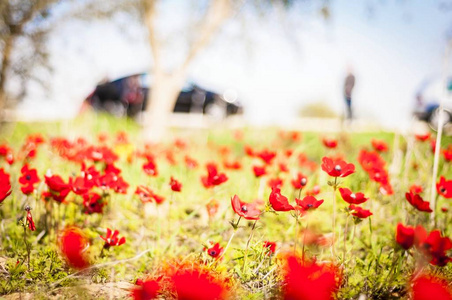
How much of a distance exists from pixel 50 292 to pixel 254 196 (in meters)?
1.52

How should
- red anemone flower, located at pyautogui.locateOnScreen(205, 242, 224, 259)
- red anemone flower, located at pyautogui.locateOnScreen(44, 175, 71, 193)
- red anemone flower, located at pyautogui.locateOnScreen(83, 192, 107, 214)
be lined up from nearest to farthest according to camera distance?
red anemone flower, located at pyautogui.locateOnScreen(205, 242, 224, 259) < red anemone flower, located at pyautogui.locateOnScreen(44, 175, 71, 193) < red anemone flower, located at pyautogui.locateOnScreen(83, 192, 107, 214)

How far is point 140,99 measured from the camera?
7.47 meters

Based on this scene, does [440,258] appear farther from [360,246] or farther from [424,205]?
[360,246]

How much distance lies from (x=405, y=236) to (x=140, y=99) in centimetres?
699

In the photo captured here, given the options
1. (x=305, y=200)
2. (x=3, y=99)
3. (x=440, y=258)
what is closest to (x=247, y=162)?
(x=305, y=200)

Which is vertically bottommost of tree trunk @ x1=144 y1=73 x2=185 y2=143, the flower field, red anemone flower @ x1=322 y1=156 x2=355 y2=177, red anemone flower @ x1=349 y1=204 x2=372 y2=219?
the flower field

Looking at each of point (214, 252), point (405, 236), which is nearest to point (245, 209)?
point (214, 252)

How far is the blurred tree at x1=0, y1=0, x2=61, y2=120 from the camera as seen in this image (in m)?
3.31

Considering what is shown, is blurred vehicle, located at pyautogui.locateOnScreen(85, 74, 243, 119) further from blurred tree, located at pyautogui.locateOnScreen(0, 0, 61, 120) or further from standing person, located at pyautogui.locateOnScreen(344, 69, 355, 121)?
blurred tree, located at pyautogui.locateOnScreen(0, 0, 61, 120)

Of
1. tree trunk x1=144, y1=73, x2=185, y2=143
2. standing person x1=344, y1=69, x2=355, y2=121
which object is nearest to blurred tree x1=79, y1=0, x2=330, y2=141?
tree trunk x1=144, y1=73, x2=185, y2=143

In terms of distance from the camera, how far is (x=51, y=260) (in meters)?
1.36

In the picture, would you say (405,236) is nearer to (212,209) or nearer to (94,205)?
(212,209)

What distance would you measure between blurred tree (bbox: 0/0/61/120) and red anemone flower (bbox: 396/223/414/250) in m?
3.56

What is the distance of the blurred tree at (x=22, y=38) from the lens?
331cm
